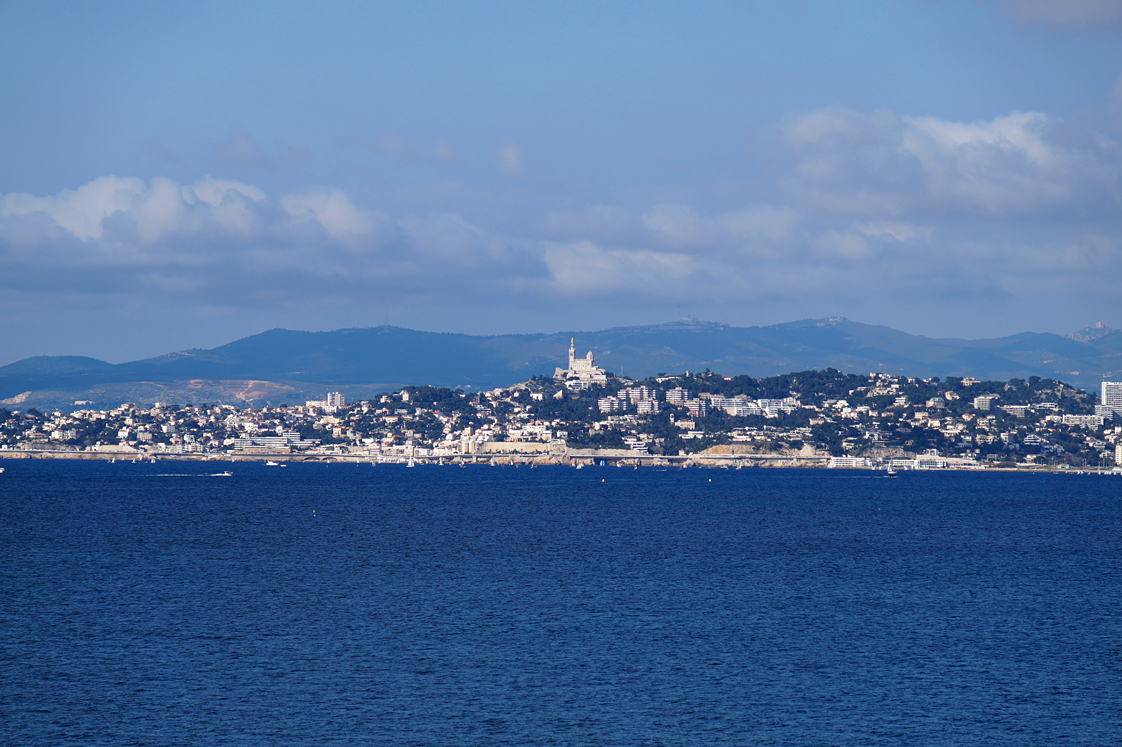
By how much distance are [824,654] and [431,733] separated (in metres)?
13.7

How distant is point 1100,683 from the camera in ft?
107

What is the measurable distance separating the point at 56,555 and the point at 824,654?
3954 cm


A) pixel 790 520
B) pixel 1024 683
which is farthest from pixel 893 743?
pixel 790 520

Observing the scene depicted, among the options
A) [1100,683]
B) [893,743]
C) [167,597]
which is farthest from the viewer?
[167,597]


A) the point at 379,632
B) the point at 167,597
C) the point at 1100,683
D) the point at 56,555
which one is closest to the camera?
the point at 1100,683

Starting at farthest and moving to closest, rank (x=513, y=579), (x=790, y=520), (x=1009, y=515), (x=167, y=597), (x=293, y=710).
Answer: (x=1009, y=515) < (x=790, y=520) < (x=513, y=579) < (x=167, y=597) < (x=293, y=710)

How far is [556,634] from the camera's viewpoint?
127 ft

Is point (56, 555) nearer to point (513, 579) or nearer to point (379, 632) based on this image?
point (513, 579)

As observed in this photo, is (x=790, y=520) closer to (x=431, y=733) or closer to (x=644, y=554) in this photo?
(x=644, y=554)

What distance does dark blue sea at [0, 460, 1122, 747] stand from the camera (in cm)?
2859

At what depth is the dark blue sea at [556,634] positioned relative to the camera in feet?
93.8

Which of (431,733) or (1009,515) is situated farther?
(1009,515)

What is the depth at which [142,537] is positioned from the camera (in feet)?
225

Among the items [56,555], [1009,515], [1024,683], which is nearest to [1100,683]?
[1024,683]
